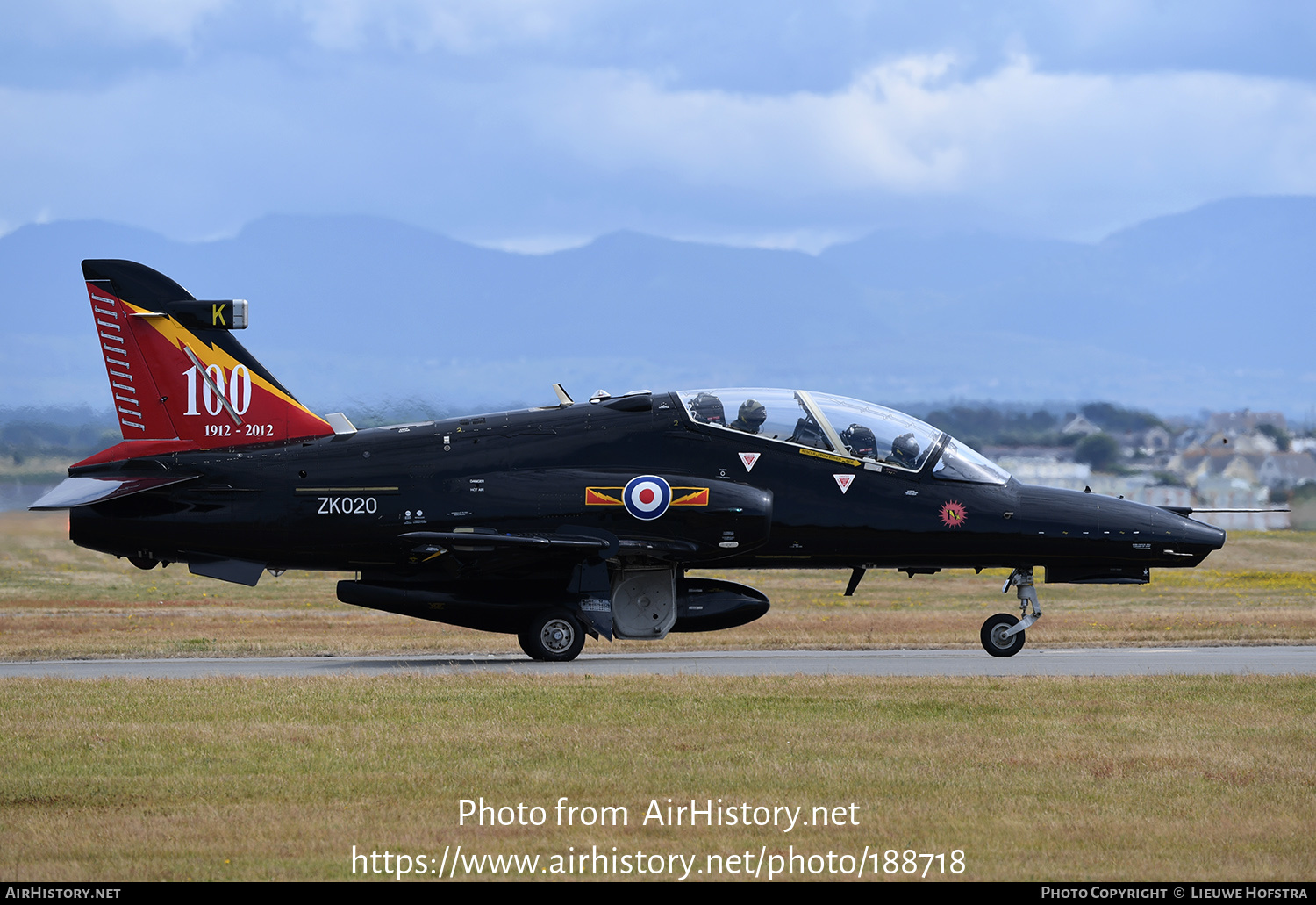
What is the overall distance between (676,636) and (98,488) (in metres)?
10.9

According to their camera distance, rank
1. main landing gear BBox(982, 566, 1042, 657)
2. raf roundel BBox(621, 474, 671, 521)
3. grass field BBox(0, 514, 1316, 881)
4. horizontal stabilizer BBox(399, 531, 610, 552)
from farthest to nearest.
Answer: main landing gear BBox(982, 566, 1042, 657) → raf roundel BBox(621, 474, 671, 521) → horizontal stabilizer BBox(399, 531, 610, 552) → grass field BBox(0, 514, 1316, 881)

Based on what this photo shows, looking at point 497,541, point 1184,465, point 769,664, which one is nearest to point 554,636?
point 497,541

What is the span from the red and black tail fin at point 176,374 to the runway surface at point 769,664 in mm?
3149

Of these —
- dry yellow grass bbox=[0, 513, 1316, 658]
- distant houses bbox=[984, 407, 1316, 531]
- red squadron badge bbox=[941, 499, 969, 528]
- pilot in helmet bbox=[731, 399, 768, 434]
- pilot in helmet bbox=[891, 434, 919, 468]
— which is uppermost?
distant houses bbox=[984, 407, 1316, 531]

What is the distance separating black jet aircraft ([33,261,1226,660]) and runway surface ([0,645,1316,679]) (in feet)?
2.40

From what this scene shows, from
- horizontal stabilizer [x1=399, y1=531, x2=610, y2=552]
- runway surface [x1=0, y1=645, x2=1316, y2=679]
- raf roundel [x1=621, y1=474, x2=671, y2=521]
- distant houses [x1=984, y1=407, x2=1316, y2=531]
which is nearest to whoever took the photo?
runway surface [x1=0, y1=645, x2=1316, y2=679]

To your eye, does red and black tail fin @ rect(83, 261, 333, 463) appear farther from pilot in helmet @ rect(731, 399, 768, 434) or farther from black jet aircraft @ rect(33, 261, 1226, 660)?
pilot in helmet @ rect(731, 399, 768, 434)

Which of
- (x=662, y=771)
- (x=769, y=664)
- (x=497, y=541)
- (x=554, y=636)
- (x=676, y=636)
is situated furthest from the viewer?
(x=676, y=636)

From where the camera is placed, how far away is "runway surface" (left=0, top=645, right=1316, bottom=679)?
18.2 meters

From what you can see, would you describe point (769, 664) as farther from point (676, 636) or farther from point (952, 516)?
point (676, 636)

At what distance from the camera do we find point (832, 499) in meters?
19.8

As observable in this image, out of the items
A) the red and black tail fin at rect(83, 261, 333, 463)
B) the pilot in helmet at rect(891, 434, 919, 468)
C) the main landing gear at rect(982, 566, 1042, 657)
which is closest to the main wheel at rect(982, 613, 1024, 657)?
the main landing gear at rect(982, 566, 1042, 657)

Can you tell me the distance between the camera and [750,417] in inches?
782
